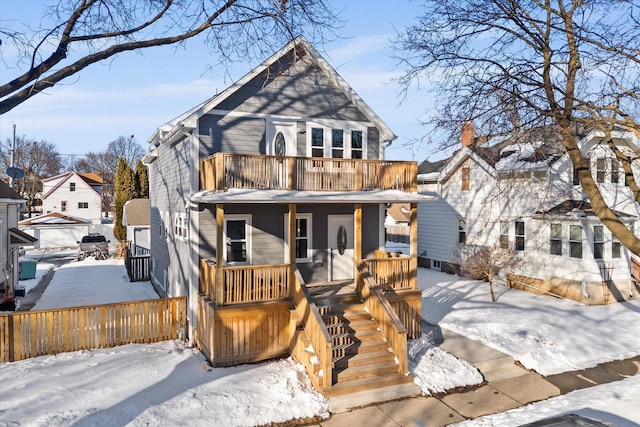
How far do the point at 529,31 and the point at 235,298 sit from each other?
9.06 m

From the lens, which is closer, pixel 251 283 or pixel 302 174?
pixel 251 283

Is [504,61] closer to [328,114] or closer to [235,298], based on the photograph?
[328,114]

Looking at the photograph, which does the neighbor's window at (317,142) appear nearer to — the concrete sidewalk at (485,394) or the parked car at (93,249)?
the concrete sidewalk at (485,394)

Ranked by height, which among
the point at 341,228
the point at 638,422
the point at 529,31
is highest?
the point at 529,31

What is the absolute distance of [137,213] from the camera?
28.5m

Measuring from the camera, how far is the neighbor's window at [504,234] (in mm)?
19969

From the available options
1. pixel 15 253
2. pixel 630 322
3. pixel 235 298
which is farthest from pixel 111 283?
pixel 630 322

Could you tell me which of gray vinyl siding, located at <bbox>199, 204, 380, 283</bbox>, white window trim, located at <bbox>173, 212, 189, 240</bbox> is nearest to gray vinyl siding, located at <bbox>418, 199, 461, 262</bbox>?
gray vinyl siding, located at <bbox>199, 204, 380, 283</bbox>

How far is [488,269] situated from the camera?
1731 centimetres

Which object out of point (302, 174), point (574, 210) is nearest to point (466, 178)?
point (574, 210)

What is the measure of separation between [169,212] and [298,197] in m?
6.82

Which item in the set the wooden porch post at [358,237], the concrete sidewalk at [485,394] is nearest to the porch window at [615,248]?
the concrete sidewalk at [485,394]

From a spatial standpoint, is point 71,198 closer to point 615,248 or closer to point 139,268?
point 139,268

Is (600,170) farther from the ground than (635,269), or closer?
farther from the ground
